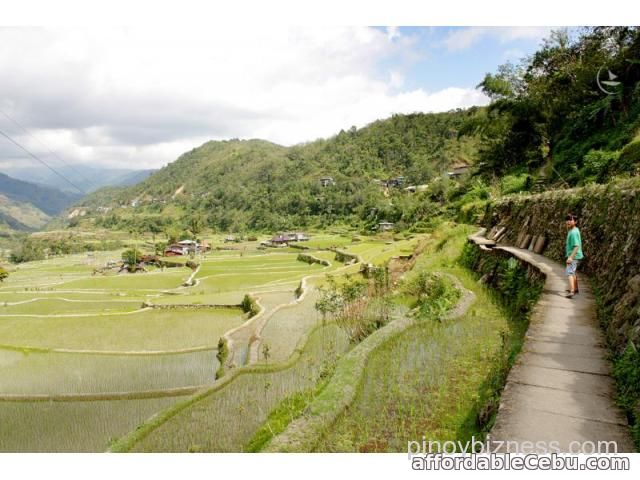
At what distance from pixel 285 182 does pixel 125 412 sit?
105537 millimetres

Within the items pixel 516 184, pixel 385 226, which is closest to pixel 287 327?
pixel 516 184

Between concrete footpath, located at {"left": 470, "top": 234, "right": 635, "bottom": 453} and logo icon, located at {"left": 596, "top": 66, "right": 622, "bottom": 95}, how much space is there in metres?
13.7

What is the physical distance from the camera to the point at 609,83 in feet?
49.2

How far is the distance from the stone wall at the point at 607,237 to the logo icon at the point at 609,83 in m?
7.48

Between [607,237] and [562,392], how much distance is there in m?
3.70

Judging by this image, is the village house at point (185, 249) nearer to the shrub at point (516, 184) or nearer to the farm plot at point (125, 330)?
the farm plot at point (125, 330)

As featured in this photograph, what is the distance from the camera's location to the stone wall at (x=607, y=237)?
4.09 metres

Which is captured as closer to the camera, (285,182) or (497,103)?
(497,103)

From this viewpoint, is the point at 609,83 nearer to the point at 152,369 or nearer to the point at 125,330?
the point at 152,369

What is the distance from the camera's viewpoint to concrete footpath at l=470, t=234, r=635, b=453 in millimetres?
2811

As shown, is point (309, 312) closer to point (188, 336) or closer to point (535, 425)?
point (188, 336)

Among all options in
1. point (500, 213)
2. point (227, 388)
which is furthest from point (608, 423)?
point (500, 213)

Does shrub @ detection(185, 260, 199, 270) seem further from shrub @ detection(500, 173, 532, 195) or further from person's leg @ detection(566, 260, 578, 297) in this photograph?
person's leg @ detection(566, 260, 578, 297)

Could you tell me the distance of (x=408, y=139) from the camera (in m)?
95.2
